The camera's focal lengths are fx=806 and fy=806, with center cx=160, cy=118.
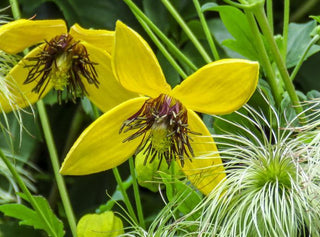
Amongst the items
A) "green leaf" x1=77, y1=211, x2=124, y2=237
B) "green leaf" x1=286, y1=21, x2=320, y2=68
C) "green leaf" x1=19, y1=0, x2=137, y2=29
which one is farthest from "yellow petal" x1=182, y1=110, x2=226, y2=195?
"green leaf" x1=19, y1=0, x2=137, y2=29

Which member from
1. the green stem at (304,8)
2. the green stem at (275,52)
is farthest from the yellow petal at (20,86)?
the green stem at (304,8)

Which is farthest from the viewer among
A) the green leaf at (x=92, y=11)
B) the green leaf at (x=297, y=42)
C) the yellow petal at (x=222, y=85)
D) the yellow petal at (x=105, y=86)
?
the green leaf at (x=92, y=11)

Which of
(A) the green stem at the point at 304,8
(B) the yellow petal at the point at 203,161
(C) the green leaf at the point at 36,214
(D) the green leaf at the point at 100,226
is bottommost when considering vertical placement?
(D) the green leaf at the point at 100,226

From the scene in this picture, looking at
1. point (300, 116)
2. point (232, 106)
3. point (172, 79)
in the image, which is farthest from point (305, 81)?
point (232, 106)

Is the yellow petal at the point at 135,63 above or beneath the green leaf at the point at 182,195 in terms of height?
above

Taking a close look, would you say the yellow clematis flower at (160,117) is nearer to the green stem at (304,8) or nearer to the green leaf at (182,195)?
the green leaf at (182,195)

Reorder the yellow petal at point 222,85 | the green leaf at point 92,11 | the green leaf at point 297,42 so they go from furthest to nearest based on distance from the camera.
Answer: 1. the green leaf at point 92,11
2. the green leaf at point 297,42
3. the yellow petal at point 222,85

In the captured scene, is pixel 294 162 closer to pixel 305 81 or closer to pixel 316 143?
pixel 316 143
